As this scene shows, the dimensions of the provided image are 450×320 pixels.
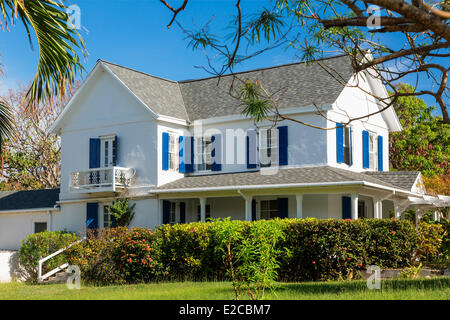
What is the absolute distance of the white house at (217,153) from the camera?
23.2 meters

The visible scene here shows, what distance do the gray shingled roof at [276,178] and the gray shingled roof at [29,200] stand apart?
7908mm

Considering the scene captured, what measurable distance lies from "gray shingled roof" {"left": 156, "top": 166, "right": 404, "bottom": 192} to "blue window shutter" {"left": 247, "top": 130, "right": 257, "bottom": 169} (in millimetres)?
434

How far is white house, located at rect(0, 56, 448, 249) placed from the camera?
23172mm

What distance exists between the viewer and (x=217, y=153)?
25.8 m

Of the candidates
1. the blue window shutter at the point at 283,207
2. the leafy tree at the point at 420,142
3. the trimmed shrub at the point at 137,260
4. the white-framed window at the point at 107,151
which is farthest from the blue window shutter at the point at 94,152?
the leafy tree at the point at 420,142

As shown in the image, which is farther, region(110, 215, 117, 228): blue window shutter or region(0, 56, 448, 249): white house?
region(110, 215, 117, 228): blue window shutter

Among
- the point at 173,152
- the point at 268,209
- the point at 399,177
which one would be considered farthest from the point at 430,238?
the point at 173,152

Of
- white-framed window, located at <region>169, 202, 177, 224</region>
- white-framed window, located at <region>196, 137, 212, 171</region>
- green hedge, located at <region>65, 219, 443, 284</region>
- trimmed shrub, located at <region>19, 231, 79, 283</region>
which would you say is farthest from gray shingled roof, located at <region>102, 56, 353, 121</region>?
green hedge, located at <region>65, 219, 443, 284</region>

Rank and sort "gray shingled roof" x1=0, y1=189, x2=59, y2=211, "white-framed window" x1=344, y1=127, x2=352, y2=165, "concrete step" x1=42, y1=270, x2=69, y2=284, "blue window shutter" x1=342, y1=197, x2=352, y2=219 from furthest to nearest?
1. "gray shingled roof" x1=0, y1=189, x2=59, y2=211
2. "white-framed window" x1=344, y1=127, x2=352, y2=165
3. "blue window shutter" x1=342, y1=197, x2=352, y2=219
4. "concrete step" x1=42, y1=270, x2=69, y2=284

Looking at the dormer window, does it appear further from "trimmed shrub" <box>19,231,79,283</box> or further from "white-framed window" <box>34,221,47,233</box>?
"white-framed window" <box>34,221,47,233</box>

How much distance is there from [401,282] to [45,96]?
1037 cm

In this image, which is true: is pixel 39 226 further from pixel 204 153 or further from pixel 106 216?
pixel 204 153

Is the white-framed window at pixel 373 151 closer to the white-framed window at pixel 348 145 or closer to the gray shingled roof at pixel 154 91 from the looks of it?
the white-framed window at pixel 348 145

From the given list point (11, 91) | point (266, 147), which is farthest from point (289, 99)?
point (11, 91)
